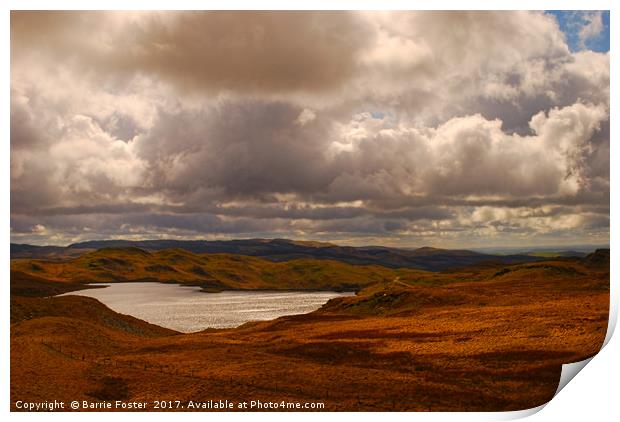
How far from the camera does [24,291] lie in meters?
34.2

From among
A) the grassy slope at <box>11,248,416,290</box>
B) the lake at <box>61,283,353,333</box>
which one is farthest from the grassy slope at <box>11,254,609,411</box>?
the grassy slope at <box>11,248,416,290</box>

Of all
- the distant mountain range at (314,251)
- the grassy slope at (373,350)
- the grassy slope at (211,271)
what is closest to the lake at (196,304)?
the grassy slope at (211,271)

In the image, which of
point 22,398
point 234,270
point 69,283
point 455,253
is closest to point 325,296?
point 234,270

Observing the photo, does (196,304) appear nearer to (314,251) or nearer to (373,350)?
(314,251)

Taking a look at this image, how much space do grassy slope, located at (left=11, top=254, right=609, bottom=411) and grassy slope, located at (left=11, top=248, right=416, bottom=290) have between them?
105 inches

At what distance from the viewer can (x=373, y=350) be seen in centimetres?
2752

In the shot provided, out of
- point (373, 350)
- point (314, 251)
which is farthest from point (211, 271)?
point (373, 350)

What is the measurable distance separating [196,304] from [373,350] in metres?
17.5

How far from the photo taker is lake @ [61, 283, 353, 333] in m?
38.7

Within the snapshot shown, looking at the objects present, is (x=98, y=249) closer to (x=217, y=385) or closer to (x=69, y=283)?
(x=69, y=283)

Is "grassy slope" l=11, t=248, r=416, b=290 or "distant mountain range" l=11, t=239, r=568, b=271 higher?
"distant mountain range" l=11, t=239, r=568, b=271

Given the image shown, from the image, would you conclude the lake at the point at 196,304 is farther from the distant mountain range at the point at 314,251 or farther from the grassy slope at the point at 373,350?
the distant mountain range at the point at 314,251

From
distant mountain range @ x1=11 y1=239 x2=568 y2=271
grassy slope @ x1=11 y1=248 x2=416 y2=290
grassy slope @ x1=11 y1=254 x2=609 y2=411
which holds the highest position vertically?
distant mountain range @ x1=11 y1=239 x2=568 y2=271

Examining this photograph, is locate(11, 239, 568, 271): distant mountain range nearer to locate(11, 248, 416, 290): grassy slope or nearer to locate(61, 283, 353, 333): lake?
locate(11, 248, 416, 290): grassy slope
